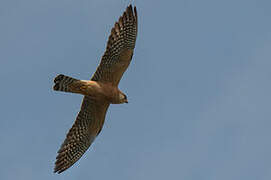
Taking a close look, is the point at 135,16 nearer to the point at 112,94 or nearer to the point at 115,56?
the point at 115,56

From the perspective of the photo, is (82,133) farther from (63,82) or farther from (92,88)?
(63,82)

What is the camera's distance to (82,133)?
1770 cm

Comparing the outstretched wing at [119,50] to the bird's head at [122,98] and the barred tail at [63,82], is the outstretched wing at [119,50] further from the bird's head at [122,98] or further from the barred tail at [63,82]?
the barred tail at [63,82]

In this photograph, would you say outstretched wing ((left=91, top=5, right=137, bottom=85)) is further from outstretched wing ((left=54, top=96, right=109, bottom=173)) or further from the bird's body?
outstretched wing ((left=54, top=96, right=109, bottom=173))

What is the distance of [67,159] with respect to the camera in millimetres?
17547

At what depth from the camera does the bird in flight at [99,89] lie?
16.5 meters

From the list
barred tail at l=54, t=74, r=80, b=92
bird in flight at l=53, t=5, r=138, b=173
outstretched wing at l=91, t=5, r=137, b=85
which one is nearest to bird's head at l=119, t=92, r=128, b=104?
bird in flight at l=53, t=5, r=138, b=173

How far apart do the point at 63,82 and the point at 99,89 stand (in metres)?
1.16

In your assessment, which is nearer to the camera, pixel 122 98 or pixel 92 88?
pixel 92 88

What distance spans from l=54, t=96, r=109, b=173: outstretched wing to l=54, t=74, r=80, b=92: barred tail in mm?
1061

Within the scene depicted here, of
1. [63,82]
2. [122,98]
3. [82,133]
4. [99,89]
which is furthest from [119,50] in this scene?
[82,133]

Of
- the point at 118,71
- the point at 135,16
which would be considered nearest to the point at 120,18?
the point at 135,16

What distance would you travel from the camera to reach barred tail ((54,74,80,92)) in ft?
53.2

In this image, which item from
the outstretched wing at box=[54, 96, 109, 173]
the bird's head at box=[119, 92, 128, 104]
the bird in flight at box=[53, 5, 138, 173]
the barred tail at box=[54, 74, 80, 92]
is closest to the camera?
the barred tail at box=[54, 74, 80, 92]
